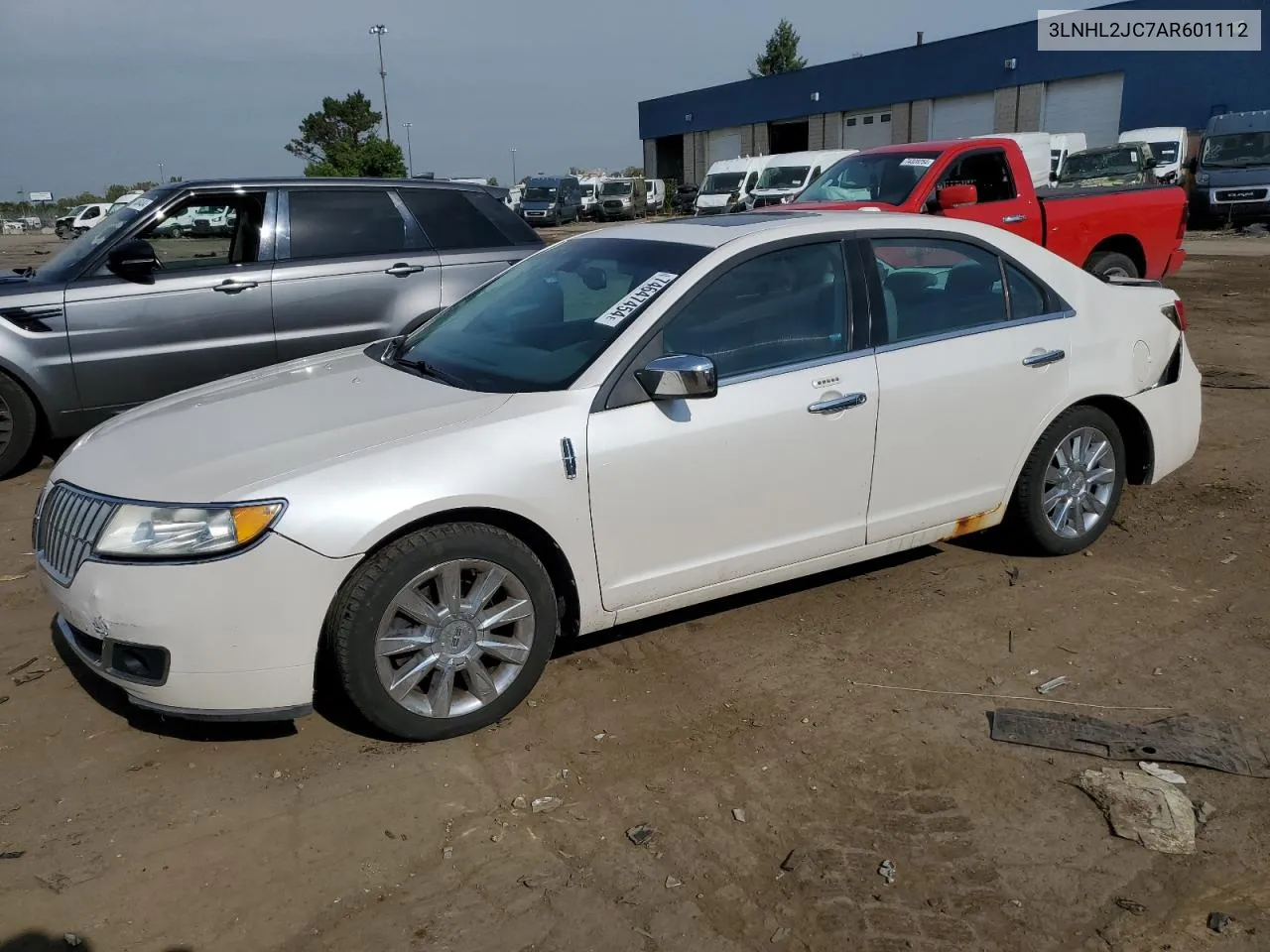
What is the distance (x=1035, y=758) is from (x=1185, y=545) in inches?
92.1

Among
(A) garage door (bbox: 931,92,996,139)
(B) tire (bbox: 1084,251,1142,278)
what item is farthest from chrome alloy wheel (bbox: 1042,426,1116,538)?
(A) garage door (bbox: 931,92,996,139)

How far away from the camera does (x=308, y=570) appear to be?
3.19 metres

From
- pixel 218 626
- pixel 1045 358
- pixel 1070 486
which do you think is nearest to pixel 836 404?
pixel 1045 358

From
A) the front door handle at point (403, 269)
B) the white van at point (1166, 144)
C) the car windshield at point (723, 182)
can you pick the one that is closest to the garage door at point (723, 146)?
the car windshield at point (723, 182)

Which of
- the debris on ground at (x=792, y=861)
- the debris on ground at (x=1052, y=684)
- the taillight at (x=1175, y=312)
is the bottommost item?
the debris on ground at (x=1052, y=684)

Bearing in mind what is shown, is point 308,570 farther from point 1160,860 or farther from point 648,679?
point 1160,860

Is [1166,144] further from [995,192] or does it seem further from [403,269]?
[403,269]

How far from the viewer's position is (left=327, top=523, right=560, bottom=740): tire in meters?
3.29

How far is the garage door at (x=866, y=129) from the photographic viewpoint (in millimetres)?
44406

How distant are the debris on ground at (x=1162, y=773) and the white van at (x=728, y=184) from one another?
25.2m

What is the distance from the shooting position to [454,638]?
137 inches

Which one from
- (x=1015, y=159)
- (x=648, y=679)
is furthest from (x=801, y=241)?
(x=1015, y=159)

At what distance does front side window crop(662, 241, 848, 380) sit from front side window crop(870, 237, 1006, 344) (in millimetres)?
246

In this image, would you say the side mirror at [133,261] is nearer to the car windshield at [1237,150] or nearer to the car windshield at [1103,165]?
the car windshield at [1103,165]
